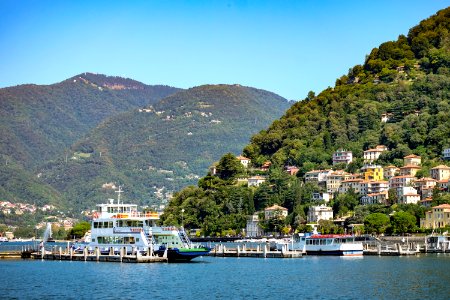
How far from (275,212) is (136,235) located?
2892 inches

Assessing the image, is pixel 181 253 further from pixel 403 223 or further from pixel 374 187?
pixel 374 187

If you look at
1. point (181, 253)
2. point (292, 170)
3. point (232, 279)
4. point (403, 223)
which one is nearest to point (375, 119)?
point (292, 170)

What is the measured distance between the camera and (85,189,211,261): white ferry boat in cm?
8438

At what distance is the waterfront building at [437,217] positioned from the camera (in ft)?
437

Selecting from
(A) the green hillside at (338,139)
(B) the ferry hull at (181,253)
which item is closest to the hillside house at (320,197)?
(A) the green hillside at (338,139)

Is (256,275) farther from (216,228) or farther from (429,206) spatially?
(216,228)

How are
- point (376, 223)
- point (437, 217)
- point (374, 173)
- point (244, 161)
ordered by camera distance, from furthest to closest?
point (244, 161) < point (374, 173) < point (437, 217) < point (376, 223)

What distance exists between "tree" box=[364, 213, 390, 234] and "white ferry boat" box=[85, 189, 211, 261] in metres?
53.0

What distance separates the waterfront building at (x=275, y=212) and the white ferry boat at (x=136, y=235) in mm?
68896

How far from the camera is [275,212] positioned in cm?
15638

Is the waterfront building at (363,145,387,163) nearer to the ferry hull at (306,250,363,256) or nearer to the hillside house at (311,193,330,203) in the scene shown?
the hillside house at (311,193,330,203)

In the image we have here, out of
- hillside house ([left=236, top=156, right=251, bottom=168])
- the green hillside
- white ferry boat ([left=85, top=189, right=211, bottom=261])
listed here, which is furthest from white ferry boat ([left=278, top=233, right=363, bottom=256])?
hillside house ([left=236, top=156, right=251, bottom=168])

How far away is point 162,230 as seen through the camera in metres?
85.2

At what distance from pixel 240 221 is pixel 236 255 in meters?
63.7
